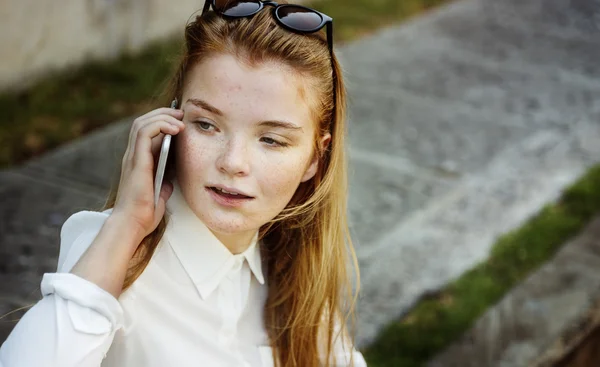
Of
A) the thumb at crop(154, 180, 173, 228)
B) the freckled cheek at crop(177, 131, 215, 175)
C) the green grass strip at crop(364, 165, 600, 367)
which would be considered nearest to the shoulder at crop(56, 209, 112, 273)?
the thumb at crop(154, 180, 173, 228)

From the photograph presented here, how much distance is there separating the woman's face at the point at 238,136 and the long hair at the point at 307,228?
61mm

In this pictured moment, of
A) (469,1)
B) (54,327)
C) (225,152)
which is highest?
(225,152)

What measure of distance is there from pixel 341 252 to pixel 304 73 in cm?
54

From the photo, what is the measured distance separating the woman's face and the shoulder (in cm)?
20

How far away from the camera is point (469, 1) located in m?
8.75

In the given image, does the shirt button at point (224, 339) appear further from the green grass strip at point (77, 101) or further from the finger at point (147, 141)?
A: the green grass strip at point (77, 101)

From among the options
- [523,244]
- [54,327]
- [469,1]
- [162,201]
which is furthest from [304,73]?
[469,1]

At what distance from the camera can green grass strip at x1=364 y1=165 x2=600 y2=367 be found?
3.35 meters

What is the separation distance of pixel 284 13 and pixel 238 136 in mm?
310

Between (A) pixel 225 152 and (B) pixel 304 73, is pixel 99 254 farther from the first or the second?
(B) pixel 304 73

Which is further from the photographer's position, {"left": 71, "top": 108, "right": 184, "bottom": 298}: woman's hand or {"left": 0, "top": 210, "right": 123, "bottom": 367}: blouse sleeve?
{"left": 71, "top": 108, "right": 184, "bottom": 298}: woman's hand

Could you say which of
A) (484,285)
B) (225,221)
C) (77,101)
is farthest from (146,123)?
(77,101)

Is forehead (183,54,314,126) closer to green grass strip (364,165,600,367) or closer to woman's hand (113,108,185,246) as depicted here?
woman's hand (113,108,185,246)

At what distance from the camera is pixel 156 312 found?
1812 mm
